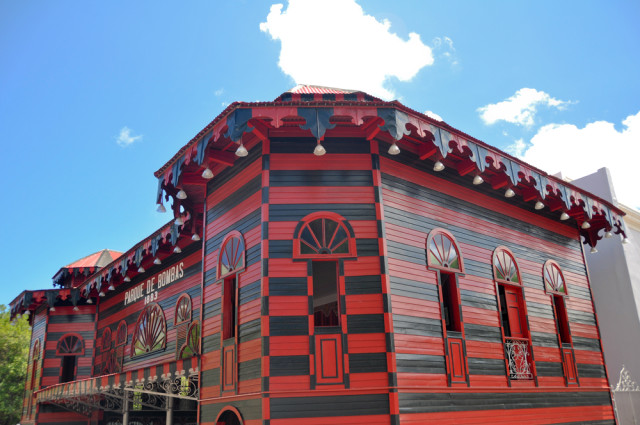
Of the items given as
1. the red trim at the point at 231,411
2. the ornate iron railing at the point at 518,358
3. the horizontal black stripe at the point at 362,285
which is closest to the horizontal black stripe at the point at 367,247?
the horizontal black stripe at the point at 362,285

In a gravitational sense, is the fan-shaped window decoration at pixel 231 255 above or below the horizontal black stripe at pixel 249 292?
above

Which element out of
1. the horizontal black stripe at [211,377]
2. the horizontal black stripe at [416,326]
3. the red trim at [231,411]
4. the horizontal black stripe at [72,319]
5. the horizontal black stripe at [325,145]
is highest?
the horizontal black stripe at [325,145]

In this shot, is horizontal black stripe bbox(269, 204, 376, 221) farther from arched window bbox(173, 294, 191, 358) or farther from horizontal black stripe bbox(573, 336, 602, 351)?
horizontal black stripe bbox(573, 336, 602, 351)

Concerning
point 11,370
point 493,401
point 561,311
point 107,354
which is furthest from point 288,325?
point 11,370

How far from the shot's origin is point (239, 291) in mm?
11328

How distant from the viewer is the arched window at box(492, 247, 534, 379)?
13031 millimetres

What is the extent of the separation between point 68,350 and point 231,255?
49.1 feet

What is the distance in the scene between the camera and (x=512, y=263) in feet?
46.7

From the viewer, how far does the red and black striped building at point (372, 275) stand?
10203 mm

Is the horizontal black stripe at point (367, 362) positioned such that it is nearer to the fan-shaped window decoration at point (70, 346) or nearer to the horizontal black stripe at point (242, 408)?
the horizontal black stripe at point (242, 408)

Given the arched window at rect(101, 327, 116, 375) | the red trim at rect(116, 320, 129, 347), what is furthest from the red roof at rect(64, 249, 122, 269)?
the red trim at rect(116, 320, 129, 347)

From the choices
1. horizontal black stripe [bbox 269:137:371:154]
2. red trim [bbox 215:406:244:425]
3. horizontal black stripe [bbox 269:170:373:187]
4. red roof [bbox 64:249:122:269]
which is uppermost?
red roof [bbox 64:249:122:269]

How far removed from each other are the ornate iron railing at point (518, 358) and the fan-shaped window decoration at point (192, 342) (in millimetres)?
8539

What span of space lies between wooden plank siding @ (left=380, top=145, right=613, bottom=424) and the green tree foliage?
103 ft
